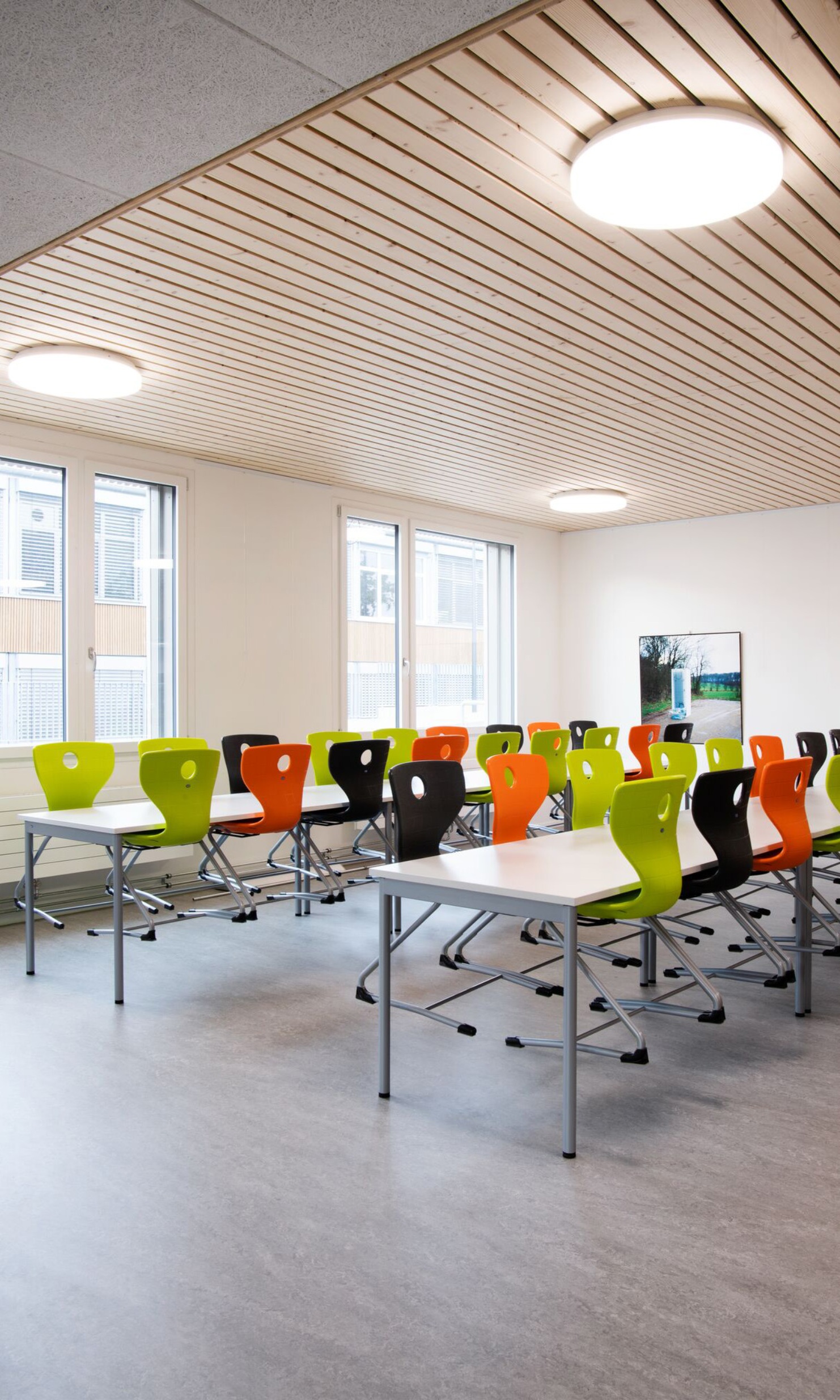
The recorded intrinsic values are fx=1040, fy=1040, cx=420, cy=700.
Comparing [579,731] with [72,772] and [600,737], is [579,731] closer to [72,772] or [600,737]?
[600,737]

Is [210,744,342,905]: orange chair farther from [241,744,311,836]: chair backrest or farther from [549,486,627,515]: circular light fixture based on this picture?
[549,486,627,515]: circular light fixture

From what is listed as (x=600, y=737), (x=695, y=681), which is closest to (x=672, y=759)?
(x=600, y=737)

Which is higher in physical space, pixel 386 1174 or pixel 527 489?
pixel 527 489

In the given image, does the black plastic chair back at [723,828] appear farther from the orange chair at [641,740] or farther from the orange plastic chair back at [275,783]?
the orange chair at [641,740]

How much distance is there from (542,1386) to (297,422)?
5.85 metres

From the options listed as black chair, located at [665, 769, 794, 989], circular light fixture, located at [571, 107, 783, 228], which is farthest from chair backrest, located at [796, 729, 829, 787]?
circular light fixture, located at [571, 107, 783, 228]

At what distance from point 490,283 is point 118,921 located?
3.30 m

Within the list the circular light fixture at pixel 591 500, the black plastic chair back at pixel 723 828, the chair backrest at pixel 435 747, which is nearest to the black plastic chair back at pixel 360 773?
the chair backrest at pixel 435 747

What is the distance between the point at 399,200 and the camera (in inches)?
145

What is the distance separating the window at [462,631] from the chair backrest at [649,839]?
6.31 meters

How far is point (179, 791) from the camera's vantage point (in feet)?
17.1

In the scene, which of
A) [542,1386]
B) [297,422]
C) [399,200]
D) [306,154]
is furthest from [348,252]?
[542,1386]

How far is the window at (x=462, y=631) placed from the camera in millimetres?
10180

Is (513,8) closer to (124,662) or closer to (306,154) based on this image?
(306,154)
